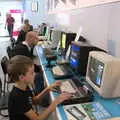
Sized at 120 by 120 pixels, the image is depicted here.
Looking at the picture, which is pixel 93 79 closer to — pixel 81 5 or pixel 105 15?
pixel 105 15

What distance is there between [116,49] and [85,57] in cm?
30

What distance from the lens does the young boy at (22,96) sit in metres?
1.59

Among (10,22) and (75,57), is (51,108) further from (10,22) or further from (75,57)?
(10,22)

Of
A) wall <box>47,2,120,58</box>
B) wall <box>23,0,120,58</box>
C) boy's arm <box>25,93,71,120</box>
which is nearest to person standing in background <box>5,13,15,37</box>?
wall <box>23,0,120,58</box>

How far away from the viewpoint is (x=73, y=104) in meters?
1.58

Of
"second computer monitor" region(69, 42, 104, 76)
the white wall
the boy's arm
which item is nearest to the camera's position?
the boy's arm

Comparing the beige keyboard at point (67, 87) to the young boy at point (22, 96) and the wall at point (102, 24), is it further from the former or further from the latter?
the wall at point (102, 24)

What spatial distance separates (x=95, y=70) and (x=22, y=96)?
62cm

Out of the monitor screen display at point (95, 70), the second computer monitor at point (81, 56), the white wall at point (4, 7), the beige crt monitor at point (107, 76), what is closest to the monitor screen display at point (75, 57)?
the second computer monitor at point (81, 56)

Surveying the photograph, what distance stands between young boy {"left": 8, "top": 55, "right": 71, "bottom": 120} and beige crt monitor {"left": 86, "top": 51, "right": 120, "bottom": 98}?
0.89 ft

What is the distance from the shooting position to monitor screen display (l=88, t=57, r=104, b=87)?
1.73 metres

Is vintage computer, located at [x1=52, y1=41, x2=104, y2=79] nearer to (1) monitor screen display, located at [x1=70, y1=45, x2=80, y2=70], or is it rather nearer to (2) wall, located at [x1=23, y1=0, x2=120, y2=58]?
(1) monitor screen display, located at [x1=70, y1=45, x2=80, y2=70]

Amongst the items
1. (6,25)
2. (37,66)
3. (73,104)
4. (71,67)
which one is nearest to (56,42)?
(37,66)

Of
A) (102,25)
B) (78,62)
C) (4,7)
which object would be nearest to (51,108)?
(78,62)
